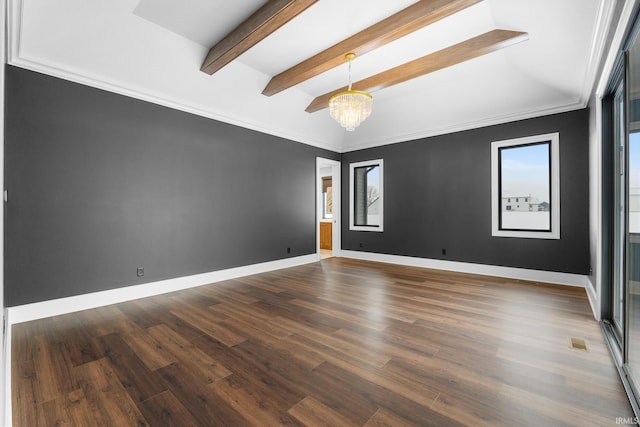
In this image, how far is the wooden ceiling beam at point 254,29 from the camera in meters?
2.80

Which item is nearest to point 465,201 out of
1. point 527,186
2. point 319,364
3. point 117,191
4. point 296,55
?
point 527,186

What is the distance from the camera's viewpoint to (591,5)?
2361 mm

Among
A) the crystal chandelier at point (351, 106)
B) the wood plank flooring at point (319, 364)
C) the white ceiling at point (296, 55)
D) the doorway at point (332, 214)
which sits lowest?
the wood plank flooring at point (319, 364)

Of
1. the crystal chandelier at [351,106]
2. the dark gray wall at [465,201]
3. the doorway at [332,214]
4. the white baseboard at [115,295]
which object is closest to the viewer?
the white baseboard at [115,295]

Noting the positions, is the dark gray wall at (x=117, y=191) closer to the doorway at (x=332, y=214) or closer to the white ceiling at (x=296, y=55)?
the white ceiling at (x=296, y=55)

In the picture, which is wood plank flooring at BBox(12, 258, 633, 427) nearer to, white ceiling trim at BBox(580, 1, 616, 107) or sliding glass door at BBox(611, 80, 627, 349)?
sliding glass door at BBox(611, 80, 627, 349)

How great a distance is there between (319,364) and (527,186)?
4.62 m

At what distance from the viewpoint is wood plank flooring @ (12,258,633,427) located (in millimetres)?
1671

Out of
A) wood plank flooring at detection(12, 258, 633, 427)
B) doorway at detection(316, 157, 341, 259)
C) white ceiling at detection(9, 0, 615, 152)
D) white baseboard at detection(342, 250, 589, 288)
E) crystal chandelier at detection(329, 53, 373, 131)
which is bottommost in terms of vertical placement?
wood plank flooring at detection(12, 258, 633, 427)

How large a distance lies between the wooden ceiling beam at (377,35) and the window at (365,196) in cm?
295

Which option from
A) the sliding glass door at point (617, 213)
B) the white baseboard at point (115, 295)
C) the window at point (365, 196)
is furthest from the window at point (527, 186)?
the white baseboard at point (115, 295)

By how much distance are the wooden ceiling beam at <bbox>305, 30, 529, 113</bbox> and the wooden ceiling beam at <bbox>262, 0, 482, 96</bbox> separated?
0.94m

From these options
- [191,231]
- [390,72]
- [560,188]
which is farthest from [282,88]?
[560,188]

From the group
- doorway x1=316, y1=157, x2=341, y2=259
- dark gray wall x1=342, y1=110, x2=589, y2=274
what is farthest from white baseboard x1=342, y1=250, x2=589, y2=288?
doorway x1=316, y1=157, x2=341, y2=259
